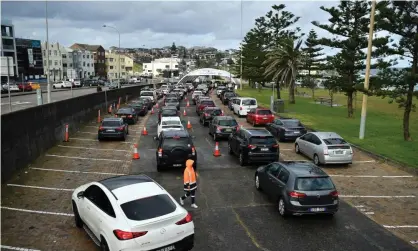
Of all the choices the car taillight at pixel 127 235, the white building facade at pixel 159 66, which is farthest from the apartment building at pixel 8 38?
the white building facade at pixel 159 66

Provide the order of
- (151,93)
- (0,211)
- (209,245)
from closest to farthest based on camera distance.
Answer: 1. (209,245)
2. (0,211)
3. (151,93)

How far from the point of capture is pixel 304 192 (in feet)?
33.9

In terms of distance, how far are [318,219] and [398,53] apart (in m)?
16.7

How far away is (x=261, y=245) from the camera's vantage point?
896 centimetres

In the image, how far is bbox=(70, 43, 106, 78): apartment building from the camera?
439 feet

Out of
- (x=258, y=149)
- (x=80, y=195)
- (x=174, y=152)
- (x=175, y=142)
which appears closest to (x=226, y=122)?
(x=258, y=149)

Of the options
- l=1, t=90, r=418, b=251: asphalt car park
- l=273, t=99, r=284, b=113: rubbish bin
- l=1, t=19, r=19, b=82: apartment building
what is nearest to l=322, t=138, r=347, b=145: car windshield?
l=1, t=90, r=418, b=251: asphalt car park

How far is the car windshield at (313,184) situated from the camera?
10.4 meters

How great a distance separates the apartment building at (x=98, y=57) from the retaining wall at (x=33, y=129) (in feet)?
366

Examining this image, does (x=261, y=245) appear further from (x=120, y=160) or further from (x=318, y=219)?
(x=120, y=160)

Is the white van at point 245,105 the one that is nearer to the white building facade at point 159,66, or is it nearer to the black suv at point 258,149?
the black suv at point 258,149

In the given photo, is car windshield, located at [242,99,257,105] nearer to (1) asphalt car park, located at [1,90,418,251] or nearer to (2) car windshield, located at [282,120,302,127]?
(2) car windshield, located at [282,120,302,127]

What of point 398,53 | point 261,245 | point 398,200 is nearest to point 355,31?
point 398,53

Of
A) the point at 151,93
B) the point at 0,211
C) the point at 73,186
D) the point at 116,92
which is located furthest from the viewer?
the point at 151,93
